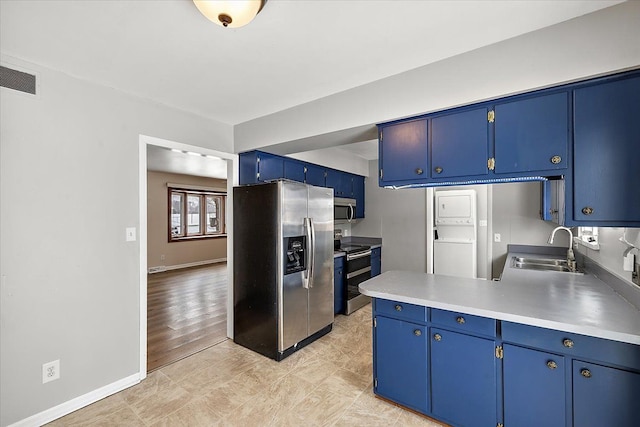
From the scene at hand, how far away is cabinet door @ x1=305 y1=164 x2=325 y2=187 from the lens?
4066 mm

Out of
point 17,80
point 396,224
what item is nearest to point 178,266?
point 396,224

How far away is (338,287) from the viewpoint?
400cm

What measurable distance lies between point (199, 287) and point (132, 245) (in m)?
3.59

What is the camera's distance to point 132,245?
253cm

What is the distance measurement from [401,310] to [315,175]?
2600mm

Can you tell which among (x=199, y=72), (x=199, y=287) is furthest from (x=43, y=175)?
(x=199, y=287)

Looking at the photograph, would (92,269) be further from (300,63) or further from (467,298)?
(467,298)

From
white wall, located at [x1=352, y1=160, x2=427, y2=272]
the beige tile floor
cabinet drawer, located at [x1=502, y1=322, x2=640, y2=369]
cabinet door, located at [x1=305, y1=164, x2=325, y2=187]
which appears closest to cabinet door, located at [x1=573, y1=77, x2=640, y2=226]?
cabinet drawer, located at [x1=502, y1=322, x2=640, y2=369]

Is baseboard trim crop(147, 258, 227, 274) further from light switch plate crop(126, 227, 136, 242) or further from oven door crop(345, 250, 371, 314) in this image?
oven door crop(345, 250, 371, 314)

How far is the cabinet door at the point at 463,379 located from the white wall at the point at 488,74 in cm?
160

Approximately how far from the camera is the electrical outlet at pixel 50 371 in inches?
80.1

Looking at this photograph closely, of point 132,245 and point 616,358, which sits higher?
point 132,245

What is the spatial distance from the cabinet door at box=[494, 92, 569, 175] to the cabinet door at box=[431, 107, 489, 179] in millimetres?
89

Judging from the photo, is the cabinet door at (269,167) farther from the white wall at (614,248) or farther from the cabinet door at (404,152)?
the white wall at (614,248)
